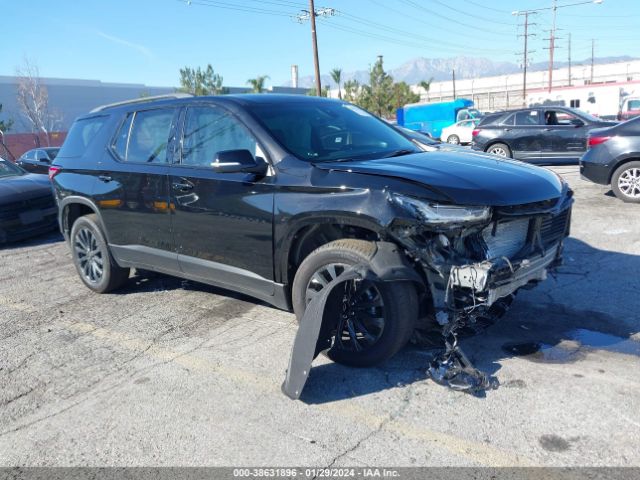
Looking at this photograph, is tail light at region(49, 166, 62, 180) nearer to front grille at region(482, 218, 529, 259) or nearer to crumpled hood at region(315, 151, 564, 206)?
crumpled hood at region(315, 151, 564, 206)

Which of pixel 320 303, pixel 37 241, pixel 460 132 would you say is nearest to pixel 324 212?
pixel 320 303

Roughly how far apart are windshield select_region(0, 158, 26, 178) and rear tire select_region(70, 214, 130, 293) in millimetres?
4412

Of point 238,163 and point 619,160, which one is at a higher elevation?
point 238,163

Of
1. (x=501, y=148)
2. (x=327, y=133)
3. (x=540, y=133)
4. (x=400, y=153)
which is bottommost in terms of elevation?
(x=501, y=148)

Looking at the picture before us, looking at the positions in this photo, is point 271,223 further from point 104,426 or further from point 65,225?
point 65,225

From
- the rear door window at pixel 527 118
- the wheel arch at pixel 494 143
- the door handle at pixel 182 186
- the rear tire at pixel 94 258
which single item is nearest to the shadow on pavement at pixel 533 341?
the door handle at pixel 182 186

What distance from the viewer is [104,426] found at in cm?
313

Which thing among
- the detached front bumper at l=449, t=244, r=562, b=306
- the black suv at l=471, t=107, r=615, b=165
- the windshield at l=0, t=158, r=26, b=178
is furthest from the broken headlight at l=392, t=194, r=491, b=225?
the black suv at l=471, t=107, r=615, b=165

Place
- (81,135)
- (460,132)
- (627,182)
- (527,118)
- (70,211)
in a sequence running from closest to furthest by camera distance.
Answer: (81,135)
(70,211)
(627,182)
(527,118)
(460,132)

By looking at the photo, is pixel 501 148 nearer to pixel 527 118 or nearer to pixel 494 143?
pixel 494 143

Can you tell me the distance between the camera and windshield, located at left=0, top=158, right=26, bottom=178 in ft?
30.1

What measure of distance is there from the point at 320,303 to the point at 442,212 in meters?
0.93

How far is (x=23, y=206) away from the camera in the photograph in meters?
8.29

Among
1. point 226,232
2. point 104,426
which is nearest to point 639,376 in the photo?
point 226,232
